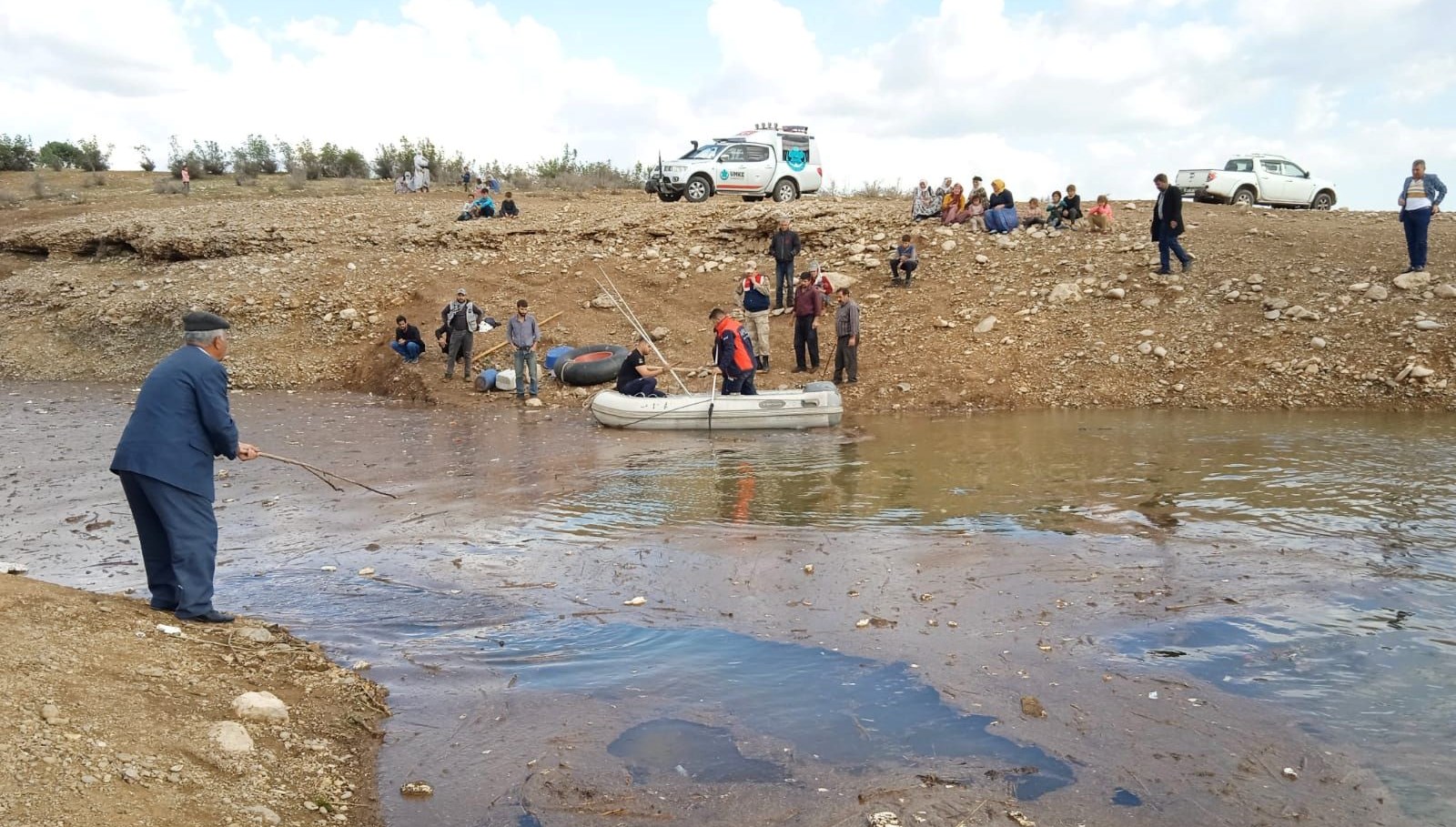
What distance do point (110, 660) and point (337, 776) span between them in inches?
52.3

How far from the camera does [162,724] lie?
438 cm

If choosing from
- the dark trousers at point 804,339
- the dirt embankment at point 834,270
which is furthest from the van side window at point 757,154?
the dark trousers at point 804,339

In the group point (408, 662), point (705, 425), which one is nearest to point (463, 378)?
point (705, 425)

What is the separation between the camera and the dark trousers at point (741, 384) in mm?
15469

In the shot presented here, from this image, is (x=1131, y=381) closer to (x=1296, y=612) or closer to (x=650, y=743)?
(x=1296, y=612)

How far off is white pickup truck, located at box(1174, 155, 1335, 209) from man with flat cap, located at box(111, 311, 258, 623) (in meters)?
24.6

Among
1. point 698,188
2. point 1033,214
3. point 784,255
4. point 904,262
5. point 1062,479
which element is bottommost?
point 1062,479

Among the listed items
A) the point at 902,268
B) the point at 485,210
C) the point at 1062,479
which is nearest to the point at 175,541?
the point at 1062,479

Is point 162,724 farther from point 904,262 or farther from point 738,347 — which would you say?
point 904,262

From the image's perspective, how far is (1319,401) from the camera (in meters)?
16.0

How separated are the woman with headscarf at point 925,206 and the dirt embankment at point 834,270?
1.64 ft

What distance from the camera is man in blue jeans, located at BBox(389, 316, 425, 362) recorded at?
19422 mm

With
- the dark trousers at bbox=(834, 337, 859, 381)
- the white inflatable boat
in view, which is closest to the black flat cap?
the white inflatable boat

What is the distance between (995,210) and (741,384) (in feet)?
30.7
